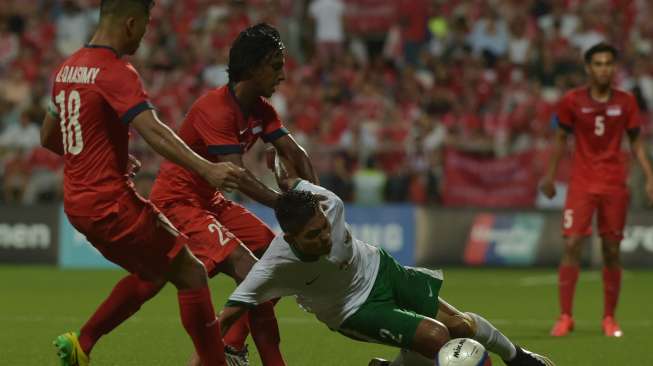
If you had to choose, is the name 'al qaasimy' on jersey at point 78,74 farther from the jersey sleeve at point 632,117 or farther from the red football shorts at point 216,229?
the jersey sleeve at point 632,117

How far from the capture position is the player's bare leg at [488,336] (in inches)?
278

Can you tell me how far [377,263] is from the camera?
704 cm

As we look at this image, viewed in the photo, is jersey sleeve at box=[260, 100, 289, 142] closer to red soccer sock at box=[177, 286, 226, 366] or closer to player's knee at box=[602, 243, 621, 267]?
red soccer sock at box=[177, 286, 226, 366]

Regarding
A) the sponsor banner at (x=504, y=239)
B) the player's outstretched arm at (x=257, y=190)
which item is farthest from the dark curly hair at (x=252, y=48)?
the sponsor banner at (x=504, y=239)

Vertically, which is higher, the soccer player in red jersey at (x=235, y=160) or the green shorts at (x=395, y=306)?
the soccer player in red jersey at (x=235, y=160)

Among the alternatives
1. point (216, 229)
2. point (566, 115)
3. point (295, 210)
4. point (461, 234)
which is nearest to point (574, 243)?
point (566, 115)

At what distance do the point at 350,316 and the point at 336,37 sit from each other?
16.7 metres

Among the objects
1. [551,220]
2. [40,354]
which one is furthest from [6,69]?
[40,354]

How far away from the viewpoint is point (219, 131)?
729 centimetres

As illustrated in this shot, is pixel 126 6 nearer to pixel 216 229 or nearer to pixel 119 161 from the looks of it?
pixel 119 161

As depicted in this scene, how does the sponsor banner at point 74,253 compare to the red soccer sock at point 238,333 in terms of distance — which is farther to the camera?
the sponsor banner at point 74,253

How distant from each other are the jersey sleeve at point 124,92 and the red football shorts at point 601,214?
5395mm

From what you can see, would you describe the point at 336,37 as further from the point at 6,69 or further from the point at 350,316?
the point at 350,316

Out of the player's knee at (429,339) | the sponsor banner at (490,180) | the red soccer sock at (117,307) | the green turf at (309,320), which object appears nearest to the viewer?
the player's knee at (429,339)
